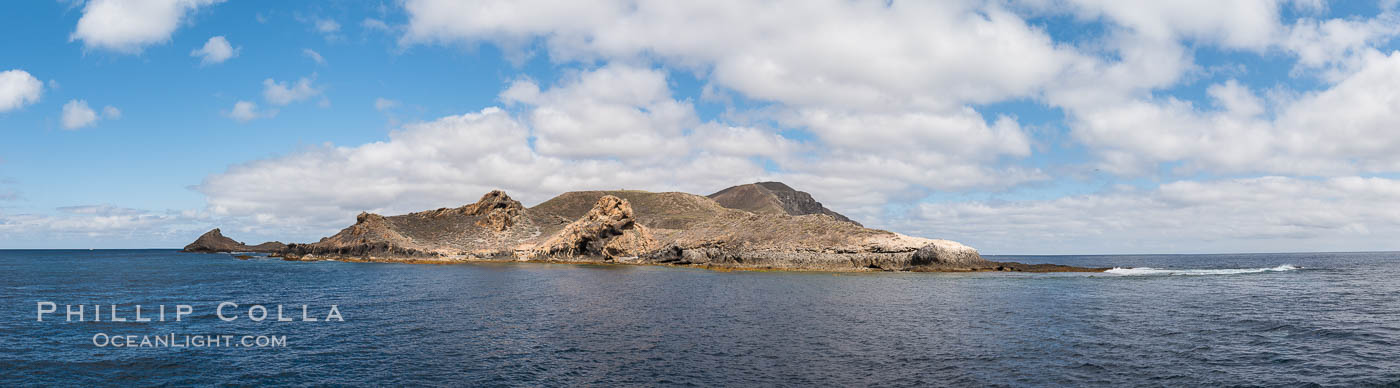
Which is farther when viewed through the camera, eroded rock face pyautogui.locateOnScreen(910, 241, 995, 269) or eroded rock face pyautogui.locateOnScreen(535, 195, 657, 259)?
eroded rock face pyautogui.locateOnScreen(535, 195, 657, 259)

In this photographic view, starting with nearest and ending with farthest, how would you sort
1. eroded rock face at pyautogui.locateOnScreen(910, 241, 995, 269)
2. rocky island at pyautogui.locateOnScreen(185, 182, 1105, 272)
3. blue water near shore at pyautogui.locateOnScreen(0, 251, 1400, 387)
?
1. blue water near shore at pyautogui.locateOnScreen(0, 251, 1400, 387)
2. eroded rock face at pyautogui.locateOnScreen(910, 241, 995, 269)
3. rocky island at pyautogui.locateOnScreen(185, 182, 1105, 272)

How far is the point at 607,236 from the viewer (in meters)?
136

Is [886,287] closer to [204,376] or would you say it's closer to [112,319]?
[204,376]

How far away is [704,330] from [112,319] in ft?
111

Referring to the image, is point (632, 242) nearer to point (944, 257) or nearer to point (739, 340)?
point (944, 257)

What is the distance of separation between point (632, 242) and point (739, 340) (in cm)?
10708

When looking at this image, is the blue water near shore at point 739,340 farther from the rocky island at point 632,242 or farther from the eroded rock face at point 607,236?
the eroded rock face at point 607,236

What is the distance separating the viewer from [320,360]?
25953 millimetres

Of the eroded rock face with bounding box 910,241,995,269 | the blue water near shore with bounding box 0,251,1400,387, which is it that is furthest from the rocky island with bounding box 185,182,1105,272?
the blue water near shore with bounding box 0,251,1400,387

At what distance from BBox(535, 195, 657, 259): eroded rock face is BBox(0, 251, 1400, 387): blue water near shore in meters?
79.3

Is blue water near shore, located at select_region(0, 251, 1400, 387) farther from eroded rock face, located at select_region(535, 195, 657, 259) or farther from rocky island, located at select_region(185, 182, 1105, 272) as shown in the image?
eroded rock face, located at select_region(535, 195, 657, 259)

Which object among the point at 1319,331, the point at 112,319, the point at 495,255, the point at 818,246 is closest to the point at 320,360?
the point at 112,319

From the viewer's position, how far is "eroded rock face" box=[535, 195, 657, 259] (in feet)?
442

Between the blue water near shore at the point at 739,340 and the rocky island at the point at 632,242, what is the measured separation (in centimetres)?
4548
